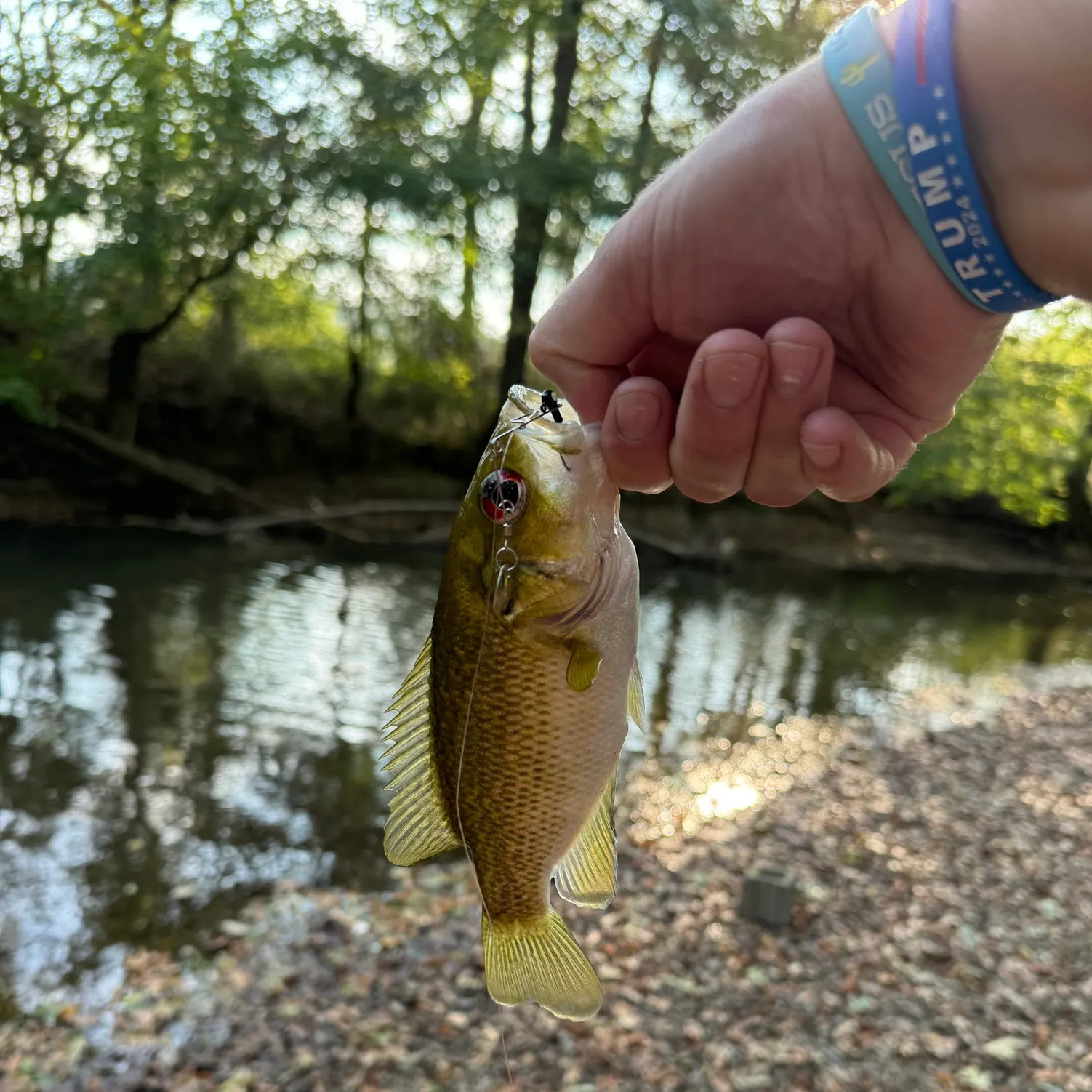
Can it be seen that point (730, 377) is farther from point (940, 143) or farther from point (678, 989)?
point (678, 989)

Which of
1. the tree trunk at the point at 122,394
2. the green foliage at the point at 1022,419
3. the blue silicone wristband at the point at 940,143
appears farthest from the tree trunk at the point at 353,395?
the blue silicone wristband at the point at 940,143

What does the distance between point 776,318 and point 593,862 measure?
1175mm

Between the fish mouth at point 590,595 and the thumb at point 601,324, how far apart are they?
0.45 m

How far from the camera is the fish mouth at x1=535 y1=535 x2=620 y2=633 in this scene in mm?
1632

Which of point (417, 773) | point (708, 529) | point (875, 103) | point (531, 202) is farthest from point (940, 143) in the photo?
point (708, 529)

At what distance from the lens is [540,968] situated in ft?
5.64

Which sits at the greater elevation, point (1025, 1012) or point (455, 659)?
point (455, 659)

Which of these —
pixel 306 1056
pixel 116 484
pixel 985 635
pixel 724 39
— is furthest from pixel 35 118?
pixel 985 635

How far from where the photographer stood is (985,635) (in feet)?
52.2

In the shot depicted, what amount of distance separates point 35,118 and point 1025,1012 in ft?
57.6

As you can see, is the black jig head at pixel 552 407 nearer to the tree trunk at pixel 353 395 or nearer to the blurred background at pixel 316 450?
the blurred background at pixel 316 450

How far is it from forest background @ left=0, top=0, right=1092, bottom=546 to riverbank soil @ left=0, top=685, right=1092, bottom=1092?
1194 centimetres

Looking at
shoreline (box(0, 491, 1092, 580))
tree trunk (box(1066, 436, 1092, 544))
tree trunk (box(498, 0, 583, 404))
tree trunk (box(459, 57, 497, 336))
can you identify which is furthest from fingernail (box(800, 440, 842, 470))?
tree trunk (box(1066, 436, 1092, 544))

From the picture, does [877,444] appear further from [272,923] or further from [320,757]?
[320,757]
